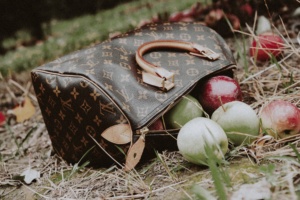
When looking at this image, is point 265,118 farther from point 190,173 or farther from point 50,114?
point 50,114

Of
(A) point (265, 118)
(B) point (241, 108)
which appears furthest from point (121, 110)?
(A) point (265, 118)

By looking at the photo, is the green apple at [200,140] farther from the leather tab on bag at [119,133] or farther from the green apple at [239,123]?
the leather tab on bag at [119,133]

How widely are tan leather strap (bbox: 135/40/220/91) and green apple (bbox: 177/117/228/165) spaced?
0.85 feet

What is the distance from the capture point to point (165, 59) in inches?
72.1

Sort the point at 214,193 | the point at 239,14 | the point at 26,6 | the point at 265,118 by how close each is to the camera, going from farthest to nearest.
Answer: the point at 26,6 → the point at 239,14 → the point at 265,118 → the point at 214,193

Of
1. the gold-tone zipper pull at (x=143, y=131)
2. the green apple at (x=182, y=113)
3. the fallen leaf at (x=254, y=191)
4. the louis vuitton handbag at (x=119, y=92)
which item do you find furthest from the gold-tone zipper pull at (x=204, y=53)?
the fallen leaf at (x=254, y=191)

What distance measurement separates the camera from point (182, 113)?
65.5 inches

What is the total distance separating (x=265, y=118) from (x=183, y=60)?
18.9 inches

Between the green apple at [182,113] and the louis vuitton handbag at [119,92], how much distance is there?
0.05 meters

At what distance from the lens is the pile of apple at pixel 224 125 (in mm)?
1406

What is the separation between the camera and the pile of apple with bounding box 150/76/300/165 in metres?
1.41

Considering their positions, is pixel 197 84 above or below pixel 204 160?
above

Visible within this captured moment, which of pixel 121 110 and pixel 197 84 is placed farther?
pixel 197 84

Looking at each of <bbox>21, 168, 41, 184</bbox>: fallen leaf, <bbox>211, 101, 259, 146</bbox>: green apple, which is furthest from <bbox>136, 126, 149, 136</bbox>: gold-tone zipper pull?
<bbox>21, 168, 41, 184</bbox>: fallen leaf
